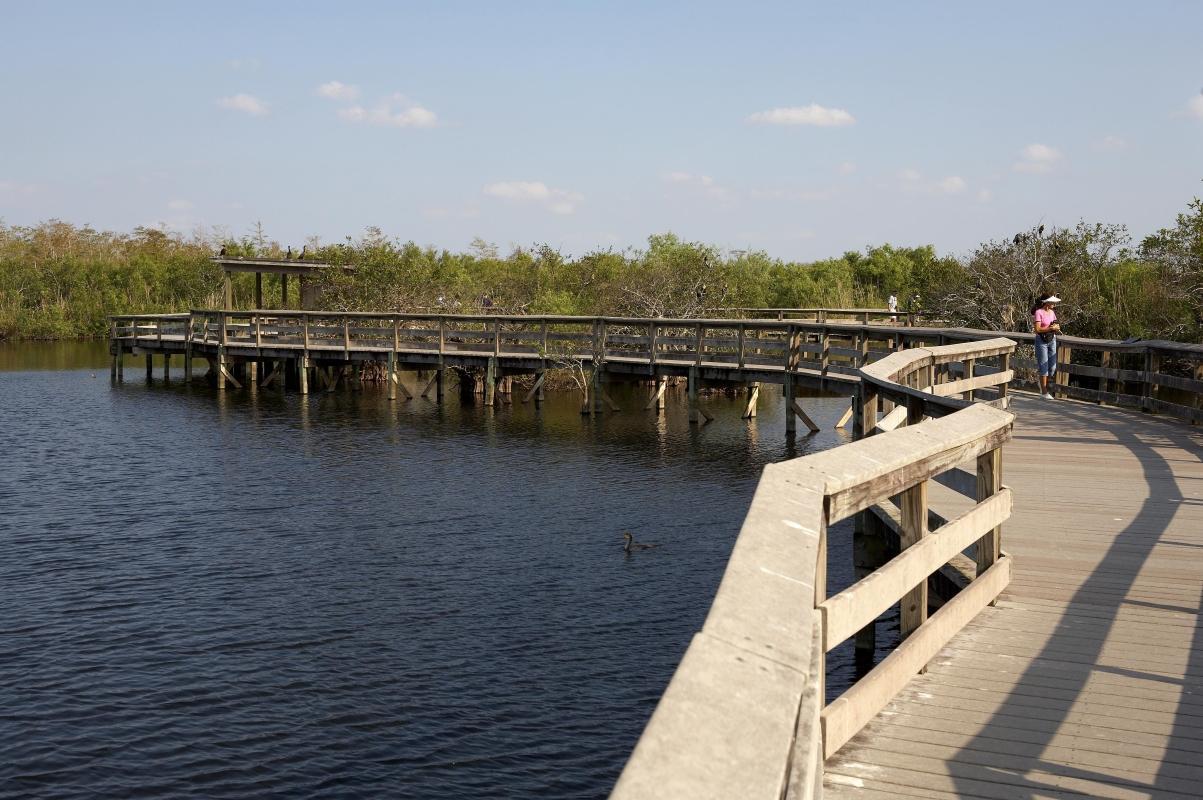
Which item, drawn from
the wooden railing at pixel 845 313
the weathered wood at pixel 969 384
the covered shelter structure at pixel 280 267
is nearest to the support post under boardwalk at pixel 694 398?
the wooden railing at pixel 845 313

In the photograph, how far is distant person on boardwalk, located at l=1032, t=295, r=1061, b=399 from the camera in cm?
1775

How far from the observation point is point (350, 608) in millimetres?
11789

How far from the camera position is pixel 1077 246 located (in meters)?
30.9

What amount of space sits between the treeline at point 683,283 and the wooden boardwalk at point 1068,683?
654 inches

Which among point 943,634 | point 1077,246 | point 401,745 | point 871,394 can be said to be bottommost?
point 401,745

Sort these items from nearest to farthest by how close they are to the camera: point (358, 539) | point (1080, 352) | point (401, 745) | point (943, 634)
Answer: point (943, 634)
point (401, 745)
point (358, 539)
point (1080, 352)

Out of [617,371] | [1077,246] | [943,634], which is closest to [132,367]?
[617,371]

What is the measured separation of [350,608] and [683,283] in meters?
28.6

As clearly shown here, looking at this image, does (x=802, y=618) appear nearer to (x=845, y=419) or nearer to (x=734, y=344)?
(x=845, y=419)

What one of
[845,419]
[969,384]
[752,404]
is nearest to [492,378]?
[752,404]

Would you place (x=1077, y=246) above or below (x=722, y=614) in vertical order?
above

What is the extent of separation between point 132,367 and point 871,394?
43046 mm

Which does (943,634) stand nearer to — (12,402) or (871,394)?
(871,394)

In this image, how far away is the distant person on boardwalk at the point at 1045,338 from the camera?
17750 mm
